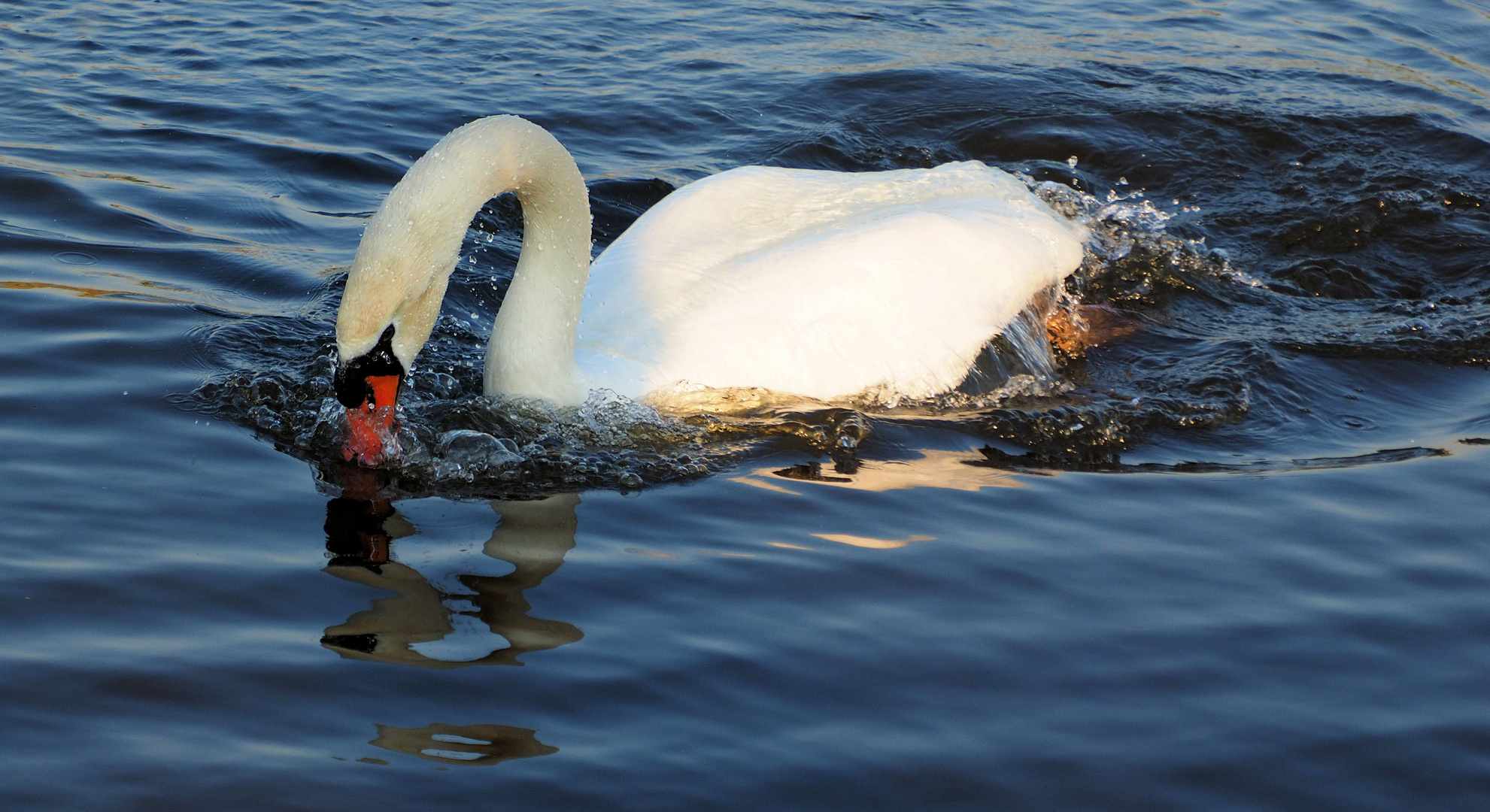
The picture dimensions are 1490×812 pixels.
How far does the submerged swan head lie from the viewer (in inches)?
183

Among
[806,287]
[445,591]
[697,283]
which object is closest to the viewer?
[445,591]

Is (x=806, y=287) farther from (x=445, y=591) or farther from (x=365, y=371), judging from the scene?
(x=445, y=591)

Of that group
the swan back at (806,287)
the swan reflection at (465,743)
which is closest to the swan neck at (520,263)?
the swan back at (806,287)

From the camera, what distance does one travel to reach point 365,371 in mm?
4598

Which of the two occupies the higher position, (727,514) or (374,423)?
(374,423)

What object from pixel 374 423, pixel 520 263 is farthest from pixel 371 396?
pixel 520 263

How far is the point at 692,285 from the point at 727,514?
124 cm

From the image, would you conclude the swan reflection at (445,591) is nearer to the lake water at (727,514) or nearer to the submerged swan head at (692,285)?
the lake water at (727,514)

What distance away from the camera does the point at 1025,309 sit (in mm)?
6387

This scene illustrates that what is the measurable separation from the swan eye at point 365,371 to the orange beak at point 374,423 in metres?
0.02

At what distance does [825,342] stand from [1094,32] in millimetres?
7567

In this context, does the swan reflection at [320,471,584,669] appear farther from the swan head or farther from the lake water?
the swan head

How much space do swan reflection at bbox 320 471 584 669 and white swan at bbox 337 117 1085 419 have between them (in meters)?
0.46

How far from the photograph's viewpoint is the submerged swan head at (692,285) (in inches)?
183
